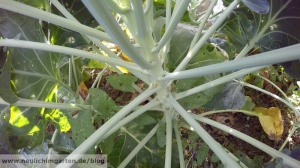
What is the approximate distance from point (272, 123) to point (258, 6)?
0.56 m

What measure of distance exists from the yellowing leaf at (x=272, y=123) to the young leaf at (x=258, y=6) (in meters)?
0.54

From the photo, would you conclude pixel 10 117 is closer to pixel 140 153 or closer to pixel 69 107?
pixel 69 107

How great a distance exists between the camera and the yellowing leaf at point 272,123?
1061 millimetres

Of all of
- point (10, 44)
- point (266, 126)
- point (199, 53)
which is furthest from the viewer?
point (266, 126)

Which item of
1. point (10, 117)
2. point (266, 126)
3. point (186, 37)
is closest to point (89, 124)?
point (10, 117)

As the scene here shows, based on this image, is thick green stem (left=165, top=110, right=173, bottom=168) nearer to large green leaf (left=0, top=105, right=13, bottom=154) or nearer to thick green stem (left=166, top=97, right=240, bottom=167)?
thick green stem (left=166, top=97, right=240, bottom=167)

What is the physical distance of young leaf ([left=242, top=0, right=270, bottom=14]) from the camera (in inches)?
23.5

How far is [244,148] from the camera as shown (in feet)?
3.70

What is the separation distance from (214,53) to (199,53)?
0.04m

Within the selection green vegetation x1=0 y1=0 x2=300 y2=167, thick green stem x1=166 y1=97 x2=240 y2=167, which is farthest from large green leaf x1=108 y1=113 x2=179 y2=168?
thick green stem x1=166 y1=97 x2=240 y2=167

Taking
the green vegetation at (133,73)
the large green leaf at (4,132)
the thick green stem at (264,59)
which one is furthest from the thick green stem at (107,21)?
the large green leaf at (4,132)

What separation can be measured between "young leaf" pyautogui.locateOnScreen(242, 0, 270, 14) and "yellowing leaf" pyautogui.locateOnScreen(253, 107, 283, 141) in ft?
1.77

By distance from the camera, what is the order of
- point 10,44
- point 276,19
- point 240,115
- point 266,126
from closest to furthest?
point 10,44 → point 276,19 → point 266,126 → point 240,115

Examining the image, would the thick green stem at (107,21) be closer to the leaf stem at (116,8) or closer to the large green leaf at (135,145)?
the leaf stem at (116,8)
